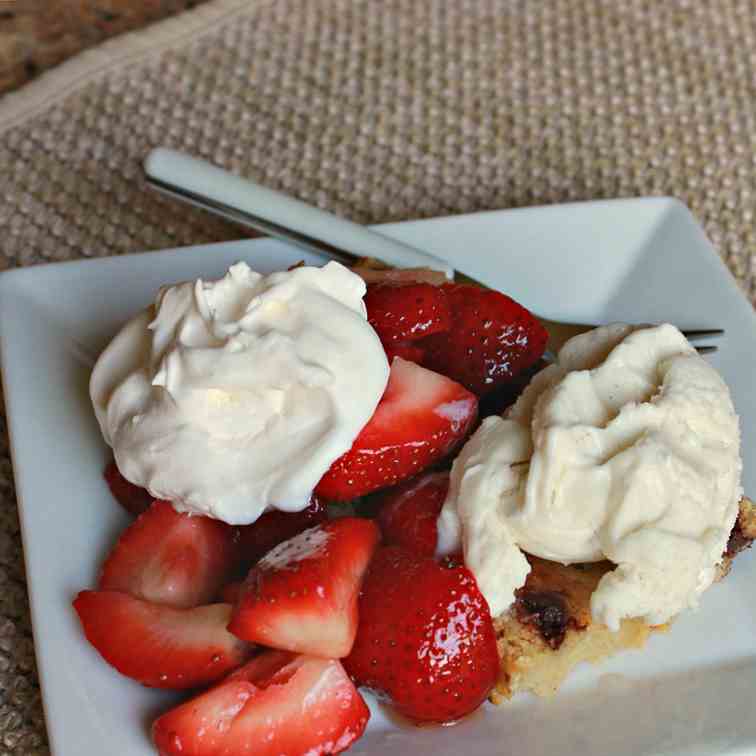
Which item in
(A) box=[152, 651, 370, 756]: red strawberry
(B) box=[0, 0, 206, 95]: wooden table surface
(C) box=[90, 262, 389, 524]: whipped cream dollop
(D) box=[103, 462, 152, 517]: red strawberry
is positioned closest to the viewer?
(A) box=[152, 651, 370, 756]: red strawberry

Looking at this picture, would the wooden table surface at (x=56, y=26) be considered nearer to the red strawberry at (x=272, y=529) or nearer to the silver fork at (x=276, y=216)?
the silver fork at (x=276, y=216)

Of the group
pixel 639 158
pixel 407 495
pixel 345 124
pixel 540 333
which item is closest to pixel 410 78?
pixel 345 124

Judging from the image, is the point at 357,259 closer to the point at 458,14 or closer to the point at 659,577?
the point at 659,577

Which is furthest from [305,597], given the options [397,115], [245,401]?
[397,115]

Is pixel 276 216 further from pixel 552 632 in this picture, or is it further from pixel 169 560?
pixel 552 632

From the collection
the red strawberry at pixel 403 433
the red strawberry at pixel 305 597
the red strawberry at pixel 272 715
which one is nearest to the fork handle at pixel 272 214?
the red strawberry at pixel 403 433

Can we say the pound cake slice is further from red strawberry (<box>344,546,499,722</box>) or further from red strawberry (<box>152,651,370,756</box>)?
red strawberry (<box>152,651,370,756</box>)

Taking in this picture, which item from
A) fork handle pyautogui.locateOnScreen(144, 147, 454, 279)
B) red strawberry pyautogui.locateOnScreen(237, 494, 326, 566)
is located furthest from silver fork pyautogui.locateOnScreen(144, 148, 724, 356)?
red strawberry pyautogui.locateOnScreen(237, 494, 326, 566)
